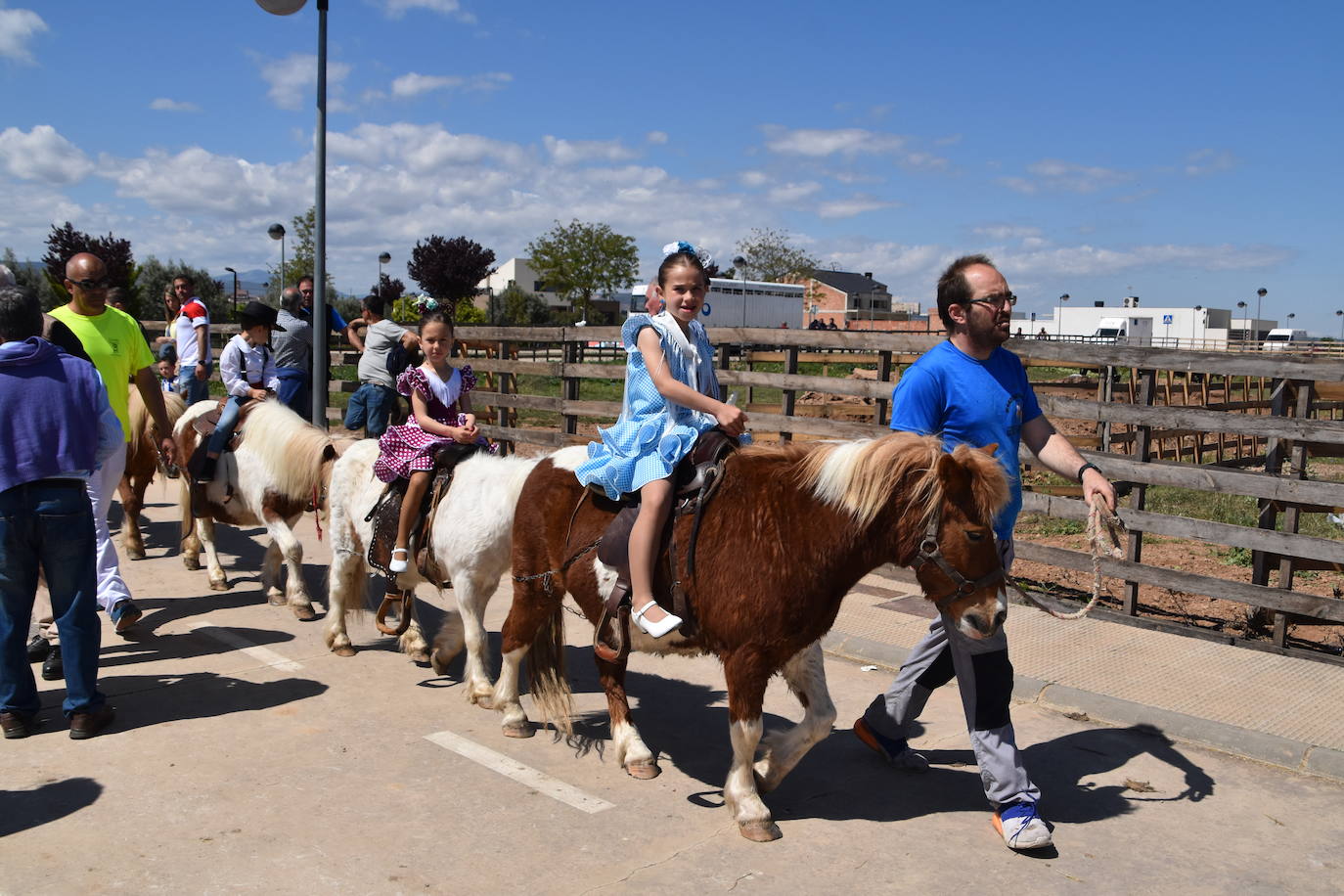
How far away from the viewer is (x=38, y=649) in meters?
5.56

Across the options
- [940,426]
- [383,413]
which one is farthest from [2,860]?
[383,413]

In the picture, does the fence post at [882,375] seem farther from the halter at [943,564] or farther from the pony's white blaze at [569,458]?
the halter at [943,564]

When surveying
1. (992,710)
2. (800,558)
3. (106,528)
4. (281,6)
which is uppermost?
(281,6)

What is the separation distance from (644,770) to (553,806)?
489 millimetres

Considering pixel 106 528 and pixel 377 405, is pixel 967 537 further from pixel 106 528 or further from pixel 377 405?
pixel 377 405

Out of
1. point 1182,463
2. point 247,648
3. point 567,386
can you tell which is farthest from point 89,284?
point 1182,463

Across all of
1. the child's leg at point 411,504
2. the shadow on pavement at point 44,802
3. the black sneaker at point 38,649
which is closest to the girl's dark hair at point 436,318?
the child's leg at point 411,504

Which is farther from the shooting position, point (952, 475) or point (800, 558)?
point (800, 558)

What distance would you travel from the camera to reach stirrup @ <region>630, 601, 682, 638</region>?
3.65 meters

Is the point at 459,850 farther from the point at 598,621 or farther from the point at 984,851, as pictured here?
the point at 984,851

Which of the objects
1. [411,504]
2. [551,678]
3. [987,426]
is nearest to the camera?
[987,426]

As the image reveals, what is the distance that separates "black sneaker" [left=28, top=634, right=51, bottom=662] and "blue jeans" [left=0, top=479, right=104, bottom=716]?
1215 millimetres

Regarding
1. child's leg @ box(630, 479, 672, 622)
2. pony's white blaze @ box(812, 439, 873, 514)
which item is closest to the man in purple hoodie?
child's leg @ box(630, 479, 672, 622)

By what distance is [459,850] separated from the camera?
3.48m
